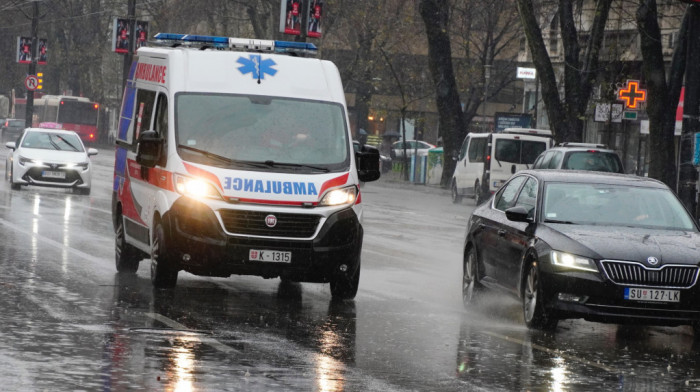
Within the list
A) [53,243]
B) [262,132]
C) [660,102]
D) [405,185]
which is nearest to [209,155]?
[262,132]

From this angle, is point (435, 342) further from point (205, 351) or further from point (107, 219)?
point (107, 219)

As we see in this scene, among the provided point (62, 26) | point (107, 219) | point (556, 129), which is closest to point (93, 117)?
point (62, 26)

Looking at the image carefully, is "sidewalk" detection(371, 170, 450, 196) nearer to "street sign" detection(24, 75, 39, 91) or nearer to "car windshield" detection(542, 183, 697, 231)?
"street sign" detection(24, 75, 39, 91)

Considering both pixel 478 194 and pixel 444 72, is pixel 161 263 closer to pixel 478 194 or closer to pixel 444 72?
pixel 478 194

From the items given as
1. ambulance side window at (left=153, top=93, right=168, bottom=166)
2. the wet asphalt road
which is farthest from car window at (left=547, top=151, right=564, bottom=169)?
ambulance side window at (left=153, top=93, right=168, bottom=166)

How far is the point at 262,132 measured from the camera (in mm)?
13883

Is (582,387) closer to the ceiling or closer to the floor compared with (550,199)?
closer to the floor

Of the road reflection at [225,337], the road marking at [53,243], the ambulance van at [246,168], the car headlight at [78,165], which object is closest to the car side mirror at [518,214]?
the ambulance van at [246,168]

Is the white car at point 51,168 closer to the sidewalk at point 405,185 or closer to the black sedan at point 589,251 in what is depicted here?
the sidewalk at point 405,185

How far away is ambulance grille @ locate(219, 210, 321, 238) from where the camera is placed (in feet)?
43.0

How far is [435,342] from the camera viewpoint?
11.1 m

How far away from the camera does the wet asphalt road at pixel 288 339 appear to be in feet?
29.2

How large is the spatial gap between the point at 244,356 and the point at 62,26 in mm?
82233

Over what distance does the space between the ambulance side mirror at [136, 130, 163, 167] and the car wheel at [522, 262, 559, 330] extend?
3778 mm
